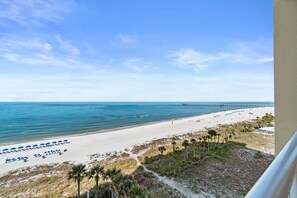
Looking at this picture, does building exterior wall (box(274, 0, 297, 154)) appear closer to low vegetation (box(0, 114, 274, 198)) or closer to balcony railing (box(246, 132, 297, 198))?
balcony railing (box(246, 132, 297, 198))

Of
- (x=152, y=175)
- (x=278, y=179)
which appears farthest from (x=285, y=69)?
(x=152, y=175)

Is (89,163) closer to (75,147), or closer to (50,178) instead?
(50,178)

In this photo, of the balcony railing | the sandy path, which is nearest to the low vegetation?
the sandy path

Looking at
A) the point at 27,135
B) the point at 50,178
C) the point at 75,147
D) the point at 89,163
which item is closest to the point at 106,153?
the point at 89,163

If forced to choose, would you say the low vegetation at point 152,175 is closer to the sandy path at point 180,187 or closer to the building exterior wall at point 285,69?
the sandy path at point 180,187

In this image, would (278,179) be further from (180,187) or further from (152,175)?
(152,175)

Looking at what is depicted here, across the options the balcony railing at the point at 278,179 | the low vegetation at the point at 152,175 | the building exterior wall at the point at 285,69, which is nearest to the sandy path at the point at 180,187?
the low vegetation at the point at 152,175

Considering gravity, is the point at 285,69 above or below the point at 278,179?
above
